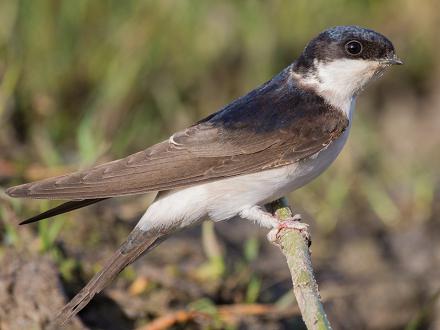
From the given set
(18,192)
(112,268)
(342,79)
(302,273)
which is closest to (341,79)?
(342,79)

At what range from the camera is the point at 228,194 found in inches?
112

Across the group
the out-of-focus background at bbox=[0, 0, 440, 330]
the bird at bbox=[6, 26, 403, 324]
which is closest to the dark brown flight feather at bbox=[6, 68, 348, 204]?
the bird at bbox=[6, 26, 403, 324]

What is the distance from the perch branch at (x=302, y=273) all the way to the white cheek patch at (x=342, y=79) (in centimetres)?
40

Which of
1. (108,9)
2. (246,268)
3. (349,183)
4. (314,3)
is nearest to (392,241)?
(349,183)

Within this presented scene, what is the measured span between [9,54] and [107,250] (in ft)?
4.40

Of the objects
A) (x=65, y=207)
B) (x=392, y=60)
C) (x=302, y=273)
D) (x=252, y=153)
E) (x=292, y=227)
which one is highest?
(x=392, y=60)

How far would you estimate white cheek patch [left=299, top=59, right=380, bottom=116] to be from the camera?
9.61 ft

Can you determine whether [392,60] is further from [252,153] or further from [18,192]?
[18,192]

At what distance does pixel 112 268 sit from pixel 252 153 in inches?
21.9

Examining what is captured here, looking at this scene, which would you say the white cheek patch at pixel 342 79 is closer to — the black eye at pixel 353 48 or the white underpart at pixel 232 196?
the black eye at pixel 353 48

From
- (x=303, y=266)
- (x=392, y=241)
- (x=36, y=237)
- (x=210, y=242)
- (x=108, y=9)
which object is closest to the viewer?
(x=303, y=266)

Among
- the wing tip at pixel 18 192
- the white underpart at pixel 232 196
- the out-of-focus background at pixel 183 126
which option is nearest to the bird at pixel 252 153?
the white underpart at pixel 232 196

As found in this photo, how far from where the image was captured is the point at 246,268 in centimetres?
336

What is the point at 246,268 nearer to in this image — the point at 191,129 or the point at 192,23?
the point at 191,129
